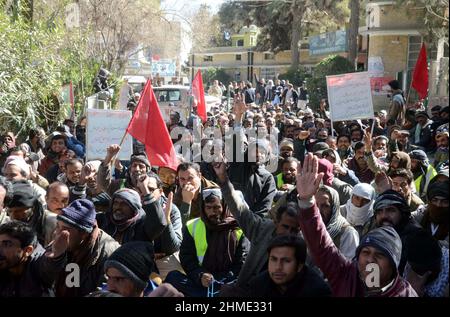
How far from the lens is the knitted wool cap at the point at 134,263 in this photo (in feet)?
12.3

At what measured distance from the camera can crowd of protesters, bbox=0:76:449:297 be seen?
149 inches

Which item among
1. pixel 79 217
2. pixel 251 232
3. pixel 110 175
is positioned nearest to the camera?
pixel 79 217

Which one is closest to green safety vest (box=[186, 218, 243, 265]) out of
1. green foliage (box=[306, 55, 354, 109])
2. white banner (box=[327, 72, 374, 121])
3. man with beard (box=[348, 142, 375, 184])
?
man with beard (box=[348, 142, 375, 184])

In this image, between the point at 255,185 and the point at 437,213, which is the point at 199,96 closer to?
the point at 255,185

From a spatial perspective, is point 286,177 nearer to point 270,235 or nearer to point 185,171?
point 185,171

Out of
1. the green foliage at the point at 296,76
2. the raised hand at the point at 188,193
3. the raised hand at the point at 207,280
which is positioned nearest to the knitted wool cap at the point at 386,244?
the raised hand at the point at 207,280

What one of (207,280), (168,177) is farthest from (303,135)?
(207,280)

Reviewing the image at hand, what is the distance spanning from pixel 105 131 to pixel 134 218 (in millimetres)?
3452

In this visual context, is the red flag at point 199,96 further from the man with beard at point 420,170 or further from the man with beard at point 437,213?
the man with beard at point 437,213

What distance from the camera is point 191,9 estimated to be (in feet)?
84.5

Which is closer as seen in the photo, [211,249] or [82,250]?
[82,250]

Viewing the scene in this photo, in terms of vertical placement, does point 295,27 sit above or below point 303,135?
above

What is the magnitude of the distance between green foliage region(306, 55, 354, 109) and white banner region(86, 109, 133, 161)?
17.1 m

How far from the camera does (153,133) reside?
717cm
